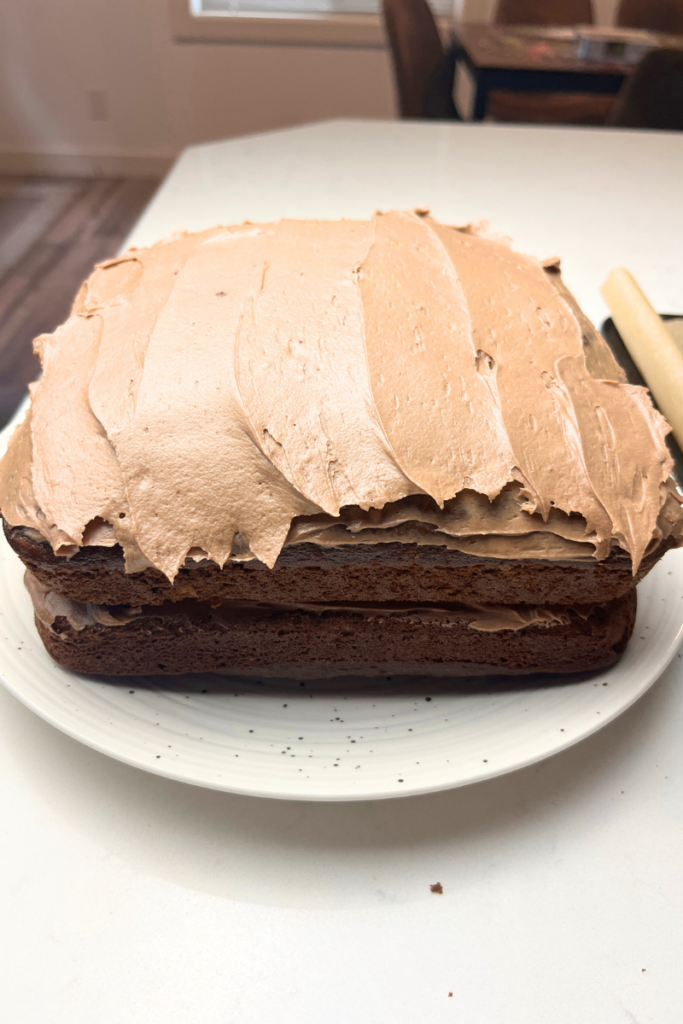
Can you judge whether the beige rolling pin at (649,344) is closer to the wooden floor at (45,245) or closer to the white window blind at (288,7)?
the wooden floor at (45,245)

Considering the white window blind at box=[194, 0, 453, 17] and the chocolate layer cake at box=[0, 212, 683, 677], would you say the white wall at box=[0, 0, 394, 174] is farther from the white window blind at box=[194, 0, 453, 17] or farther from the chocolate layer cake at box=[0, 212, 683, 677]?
the chocolate layer cake at box=[0, 212, 683, 677]

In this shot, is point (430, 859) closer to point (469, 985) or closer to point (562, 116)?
point (469, 985)

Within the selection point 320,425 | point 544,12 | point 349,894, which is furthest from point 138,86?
point 349,894

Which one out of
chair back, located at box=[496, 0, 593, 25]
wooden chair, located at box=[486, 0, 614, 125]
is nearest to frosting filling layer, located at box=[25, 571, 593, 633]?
wooden chair, located at box=[486, 0, 614, 125]

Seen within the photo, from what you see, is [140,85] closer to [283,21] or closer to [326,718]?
[283,21]

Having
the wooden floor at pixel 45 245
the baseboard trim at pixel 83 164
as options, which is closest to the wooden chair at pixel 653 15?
the baseboard trim at pixel 83 164

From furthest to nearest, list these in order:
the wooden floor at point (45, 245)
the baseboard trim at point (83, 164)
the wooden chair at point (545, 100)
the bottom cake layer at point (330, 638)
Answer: the baseboard trim at point (83, 164) < the wooden chair at point (545, 100) < the wooden floor at point (45, 245) < the bottom cake layer at point (330, 638)
